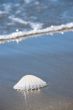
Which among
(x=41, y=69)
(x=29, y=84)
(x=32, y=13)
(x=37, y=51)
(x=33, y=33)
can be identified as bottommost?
(x=29, y=84)

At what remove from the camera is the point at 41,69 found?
4.29m

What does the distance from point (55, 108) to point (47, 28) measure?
3345mm

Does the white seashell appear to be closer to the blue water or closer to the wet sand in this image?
the wet sand

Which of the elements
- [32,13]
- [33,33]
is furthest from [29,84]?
[32,13]

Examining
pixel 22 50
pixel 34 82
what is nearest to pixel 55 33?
pixel 22 50

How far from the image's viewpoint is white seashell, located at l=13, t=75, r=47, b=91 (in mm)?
3795

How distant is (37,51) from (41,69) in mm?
746

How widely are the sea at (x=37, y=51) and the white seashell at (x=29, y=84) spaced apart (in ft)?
0.20

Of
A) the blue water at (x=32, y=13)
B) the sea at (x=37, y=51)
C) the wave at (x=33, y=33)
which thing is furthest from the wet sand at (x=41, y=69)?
the blue water at (x=32, y=13)

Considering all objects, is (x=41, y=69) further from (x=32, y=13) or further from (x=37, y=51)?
(x=32, y=13)

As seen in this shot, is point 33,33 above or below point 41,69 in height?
above

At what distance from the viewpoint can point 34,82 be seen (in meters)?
3.81

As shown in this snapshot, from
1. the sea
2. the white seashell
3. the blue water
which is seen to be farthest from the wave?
the white seashell

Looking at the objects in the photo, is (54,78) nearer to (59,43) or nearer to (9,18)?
(59,43)
